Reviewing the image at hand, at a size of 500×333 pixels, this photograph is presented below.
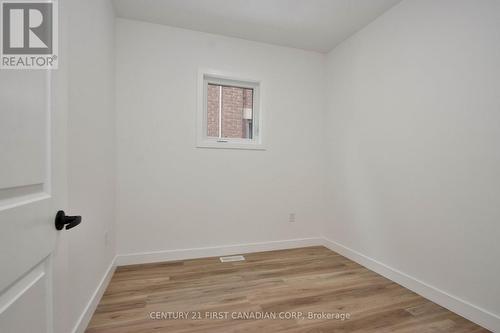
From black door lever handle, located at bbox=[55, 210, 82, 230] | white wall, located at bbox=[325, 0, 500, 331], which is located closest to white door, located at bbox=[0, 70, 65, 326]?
black door lever handle, located at bbox=[55, 210, 82, 230]

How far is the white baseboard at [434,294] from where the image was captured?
4.99ft

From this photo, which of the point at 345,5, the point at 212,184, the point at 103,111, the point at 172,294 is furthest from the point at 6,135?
the point at 345,5

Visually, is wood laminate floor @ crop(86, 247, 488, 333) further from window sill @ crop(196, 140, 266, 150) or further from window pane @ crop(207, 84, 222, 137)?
window pane @ crop(207, 84, 222, 137)

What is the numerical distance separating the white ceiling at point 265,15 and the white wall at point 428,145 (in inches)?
9.2

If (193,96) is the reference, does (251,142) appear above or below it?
below

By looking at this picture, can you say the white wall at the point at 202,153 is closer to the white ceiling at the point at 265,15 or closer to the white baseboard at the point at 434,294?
the white ceiling at the point at 265,15

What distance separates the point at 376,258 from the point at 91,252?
2.56 m

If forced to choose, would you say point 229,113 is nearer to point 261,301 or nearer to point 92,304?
Answer: point 261,301

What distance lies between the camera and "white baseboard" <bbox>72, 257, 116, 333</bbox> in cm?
140

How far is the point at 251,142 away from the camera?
2.92 m

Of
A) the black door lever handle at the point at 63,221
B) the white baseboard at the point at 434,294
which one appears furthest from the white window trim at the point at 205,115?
the black door lever handle at the point at 63,221

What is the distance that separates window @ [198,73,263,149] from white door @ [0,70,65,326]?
6.41ft

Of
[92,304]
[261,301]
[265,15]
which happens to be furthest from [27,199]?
[265,15]

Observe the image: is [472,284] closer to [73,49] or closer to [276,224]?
[276,224]
